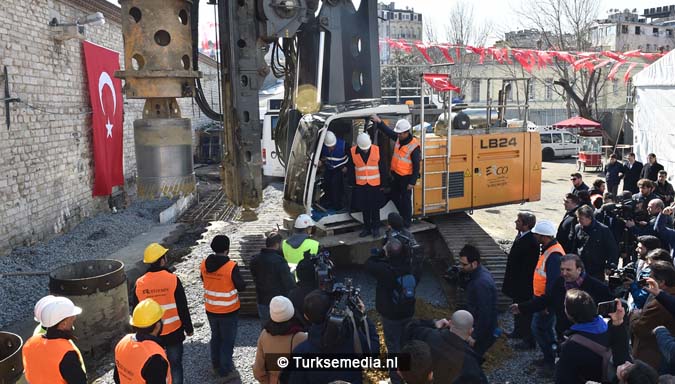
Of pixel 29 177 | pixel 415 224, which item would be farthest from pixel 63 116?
pixel 415 224

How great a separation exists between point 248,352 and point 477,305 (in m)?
3.00

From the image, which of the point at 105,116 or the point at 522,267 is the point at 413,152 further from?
the point at 105,116

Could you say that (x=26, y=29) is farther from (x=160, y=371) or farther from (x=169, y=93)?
(x=160, y=371)

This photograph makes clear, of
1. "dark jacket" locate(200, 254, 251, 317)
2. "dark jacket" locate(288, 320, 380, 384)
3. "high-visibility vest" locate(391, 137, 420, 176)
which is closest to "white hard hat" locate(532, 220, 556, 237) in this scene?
"dark jacket" locate(288, 320, 380, 384)

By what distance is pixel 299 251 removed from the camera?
6305 millimetres

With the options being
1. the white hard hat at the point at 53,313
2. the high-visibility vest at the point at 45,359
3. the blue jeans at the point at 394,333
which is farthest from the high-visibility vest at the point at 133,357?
the blue jeans at the point at 394,333

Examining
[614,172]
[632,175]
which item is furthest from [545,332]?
[614,172]

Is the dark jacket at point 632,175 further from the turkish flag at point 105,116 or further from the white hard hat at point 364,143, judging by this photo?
the turkish flag at point 105,116

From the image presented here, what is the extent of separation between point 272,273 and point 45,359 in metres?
2.42

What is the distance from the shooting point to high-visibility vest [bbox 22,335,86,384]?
160 inches

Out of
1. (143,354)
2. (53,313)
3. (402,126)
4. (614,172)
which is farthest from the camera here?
(614,172)

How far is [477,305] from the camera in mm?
5117

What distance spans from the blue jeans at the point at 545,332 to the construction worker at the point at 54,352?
4403 mm

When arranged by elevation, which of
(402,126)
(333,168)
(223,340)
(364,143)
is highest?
(402,126)
